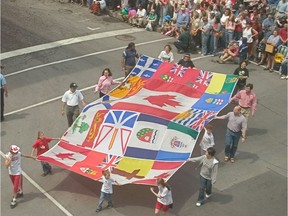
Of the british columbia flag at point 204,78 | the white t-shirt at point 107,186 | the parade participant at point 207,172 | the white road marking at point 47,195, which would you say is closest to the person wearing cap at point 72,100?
the white road marking at point 47,195

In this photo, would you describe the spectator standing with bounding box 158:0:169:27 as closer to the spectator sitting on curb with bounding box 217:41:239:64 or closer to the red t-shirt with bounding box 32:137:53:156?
the spectator sitting on curb with bounding box 217:41:239:64

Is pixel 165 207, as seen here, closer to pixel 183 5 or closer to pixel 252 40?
pixel 252 40

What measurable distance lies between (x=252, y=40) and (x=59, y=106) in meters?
7.94

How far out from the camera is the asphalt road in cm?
1192

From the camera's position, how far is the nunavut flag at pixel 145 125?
1212 cm

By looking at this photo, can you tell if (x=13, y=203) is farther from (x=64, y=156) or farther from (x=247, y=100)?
(x=247, y=100)

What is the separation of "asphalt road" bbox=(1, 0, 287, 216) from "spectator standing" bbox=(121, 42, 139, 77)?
145 cm

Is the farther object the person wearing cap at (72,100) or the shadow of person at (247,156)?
the person wearing cap at (72,100)

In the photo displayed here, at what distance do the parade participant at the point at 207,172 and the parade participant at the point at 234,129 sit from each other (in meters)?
1.79

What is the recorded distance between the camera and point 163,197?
1089cm

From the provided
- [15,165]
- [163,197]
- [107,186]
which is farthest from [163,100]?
[15,165]

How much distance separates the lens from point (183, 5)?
2177 centimetres

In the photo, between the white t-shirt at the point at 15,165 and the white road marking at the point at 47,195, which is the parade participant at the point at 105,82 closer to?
the white road marking at the point at 47,195

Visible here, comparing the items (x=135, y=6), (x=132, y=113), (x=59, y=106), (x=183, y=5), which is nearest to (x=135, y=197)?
(x=132, y=113)
